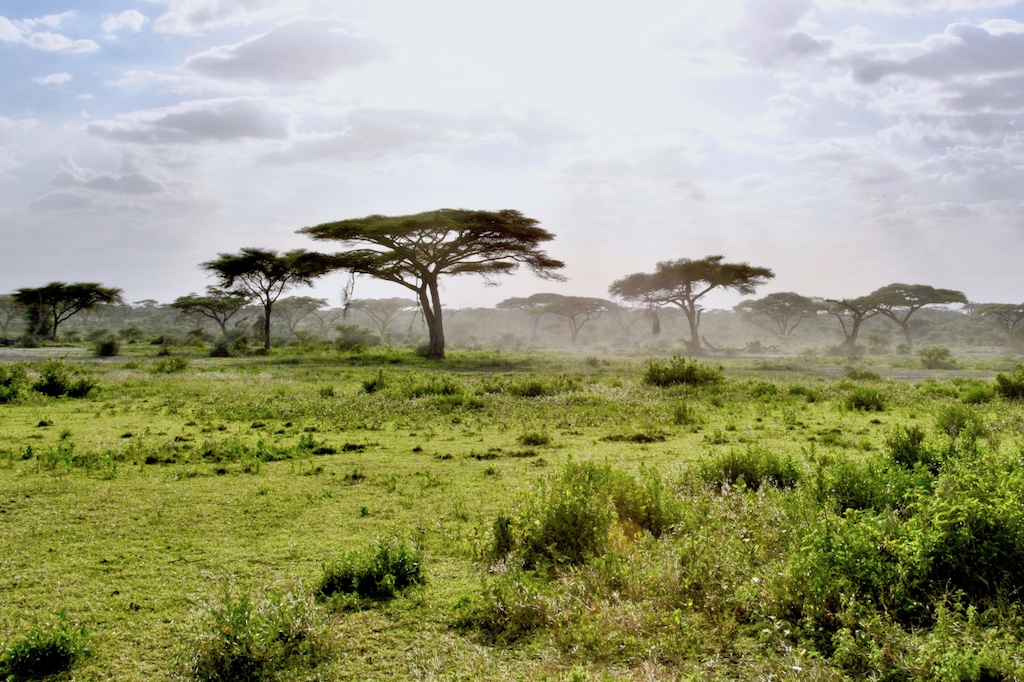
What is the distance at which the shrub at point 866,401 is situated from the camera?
13102mm

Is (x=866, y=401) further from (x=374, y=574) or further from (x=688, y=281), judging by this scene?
(x=688, y=281)

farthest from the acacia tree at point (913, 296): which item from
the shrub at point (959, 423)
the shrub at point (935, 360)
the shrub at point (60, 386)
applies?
the shrub at point (60, 386)

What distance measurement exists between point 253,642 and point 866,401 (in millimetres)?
13230

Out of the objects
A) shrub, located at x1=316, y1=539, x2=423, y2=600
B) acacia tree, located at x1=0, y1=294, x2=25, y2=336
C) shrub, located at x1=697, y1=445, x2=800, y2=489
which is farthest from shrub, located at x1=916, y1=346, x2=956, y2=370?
acacia tree, located at x1=0, y1=294, x2=25, y2=336

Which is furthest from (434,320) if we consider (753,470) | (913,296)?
(913,296)

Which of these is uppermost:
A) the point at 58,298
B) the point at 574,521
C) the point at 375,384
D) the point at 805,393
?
the point at 58,298

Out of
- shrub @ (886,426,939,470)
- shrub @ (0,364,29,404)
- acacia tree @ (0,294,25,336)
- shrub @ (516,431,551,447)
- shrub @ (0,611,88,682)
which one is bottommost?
shrub @ (0,611,88,682)

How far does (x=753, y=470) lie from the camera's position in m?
6.69

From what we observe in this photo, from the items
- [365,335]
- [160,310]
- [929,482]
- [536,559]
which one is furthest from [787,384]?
[160,310]

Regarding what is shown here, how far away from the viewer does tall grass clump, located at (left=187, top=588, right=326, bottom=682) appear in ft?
11.0

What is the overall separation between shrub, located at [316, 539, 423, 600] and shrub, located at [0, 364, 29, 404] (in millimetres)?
12790

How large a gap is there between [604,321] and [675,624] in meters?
104

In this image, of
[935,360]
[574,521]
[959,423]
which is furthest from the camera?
[935,360]

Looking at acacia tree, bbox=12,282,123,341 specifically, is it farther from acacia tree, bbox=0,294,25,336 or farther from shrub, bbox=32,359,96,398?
shrub, bbox=32,359,96,398
